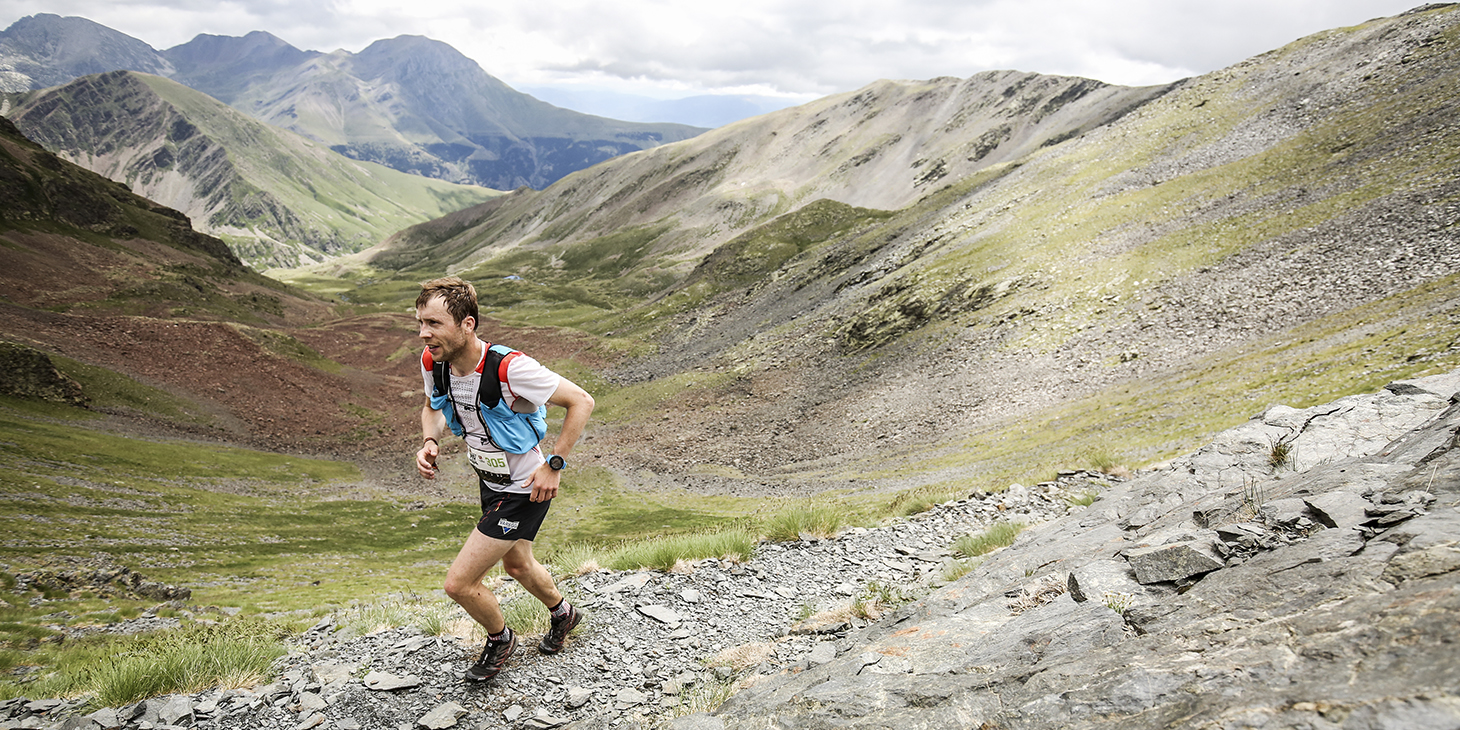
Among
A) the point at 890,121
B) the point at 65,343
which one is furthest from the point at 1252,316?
the point at 890,121

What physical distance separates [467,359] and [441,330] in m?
0.48

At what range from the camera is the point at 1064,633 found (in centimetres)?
555

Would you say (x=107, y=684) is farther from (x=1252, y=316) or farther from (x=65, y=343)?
(x=65, y=343)

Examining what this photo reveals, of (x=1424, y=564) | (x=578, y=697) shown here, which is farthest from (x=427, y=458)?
(x=1424, y=564)

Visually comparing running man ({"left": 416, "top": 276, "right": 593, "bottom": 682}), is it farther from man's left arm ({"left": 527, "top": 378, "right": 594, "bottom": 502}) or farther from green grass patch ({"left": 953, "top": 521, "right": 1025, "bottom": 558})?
green grass patch ({"left": 953, "top": 521, "right": 1025, "bottom": 558})

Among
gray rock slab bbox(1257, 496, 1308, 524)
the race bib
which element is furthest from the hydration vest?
gray rock slab bbox(1257, 496, 1308, 524)

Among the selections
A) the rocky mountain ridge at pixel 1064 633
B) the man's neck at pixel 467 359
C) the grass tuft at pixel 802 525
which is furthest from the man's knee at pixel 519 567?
the grass tuft at pixel 802 525

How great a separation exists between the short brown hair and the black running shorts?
205 centimetres

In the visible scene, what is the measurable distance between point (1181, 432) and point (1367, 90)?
49978 mm

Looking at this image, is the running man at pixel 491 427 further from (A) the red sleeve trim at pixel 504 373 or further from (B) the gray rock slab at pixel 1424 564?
(B) the gray rock slab at pixel 1424 564

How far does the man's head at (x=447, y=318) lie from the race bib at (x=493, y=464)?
112 centimetres

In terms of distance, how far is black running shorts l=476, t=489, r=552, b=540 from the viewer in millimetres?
6953

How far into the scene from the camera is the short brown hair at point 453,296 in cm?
669

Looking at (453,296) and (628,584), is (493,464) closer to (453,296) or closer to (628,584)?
(453,296)
